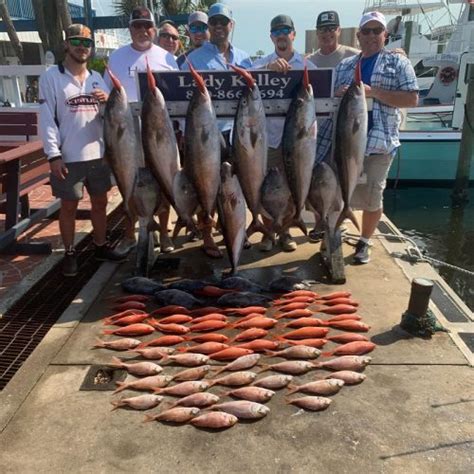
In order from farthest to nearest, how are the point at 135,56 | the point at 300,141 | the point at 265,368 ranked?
the point at 135,56
the point at 300,141
the point at 265,368

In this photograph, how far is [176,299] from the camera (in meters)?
4.15

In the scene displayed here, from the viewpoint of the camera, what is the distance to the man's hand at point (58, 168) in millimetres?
4328

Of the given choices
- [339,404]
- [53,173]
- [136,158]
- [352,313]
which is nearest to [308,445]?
[339,404]

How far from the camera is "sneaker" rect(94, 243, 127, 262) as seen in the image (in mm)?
5117

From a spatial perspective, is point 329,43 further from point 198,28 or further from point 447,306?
point 447,306

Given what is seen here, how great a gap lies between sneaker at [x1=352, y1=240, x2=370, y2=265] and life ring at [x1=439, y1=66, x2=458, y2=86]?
579 inches

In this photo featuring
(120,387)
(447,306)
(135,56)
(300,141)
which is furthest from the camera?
(135,56)

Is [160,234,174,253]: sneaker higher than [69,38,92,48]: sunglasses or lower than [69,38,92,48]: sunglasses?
lower

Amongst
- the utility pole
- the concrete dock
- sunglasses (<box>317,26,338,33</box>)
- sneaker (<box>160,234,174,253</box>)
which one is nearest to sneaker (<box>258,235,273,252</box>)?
sneaker (<box>160,234,174,253</box>)

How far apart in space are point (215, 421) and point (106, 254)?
9.45ft

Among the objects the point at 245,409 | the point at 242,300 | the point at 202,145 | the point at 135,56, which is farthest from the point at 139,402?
the point at 135,56

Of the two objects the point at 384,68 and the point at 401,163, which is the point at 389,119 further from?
the point at 401,163

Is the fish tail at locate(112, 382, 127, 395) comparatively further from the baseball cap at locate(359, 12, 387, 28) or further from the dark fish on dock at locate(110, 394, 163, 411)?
the baseball cap at locate(359, 12, 387, 28)

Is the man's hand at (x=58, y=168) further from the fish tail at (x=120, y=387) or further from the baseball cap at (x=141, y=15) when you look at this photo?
the fish tail at (x=120, y=387)
